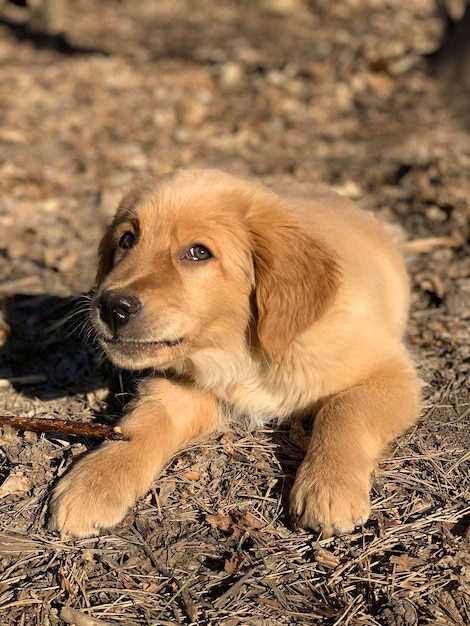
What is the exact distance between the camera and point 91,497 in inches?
115

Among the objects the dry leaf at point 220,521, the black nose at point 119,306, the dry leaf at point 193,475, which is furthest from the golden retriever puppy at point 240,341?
the dry leaf at point 220,521

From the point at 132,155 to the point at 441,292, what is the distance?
4.12 metres

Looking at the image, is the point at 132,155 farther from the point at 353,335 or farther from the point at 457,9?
the point at 457,9

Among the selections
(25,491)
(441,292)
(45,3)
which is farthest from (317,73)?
(25,491)

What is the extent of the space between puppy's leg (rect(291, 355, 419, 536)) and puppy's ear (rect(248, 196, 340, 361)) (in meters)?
0.40

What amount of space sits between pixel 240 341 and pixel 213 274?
383 mm

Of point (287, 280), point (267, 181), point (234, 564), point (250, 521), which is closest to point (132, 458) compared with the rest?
point (250, 521)

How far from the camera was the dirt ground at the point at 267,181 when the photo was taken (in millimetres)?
Result: 2623

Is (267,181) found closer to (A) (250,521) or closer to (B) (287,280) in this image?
(B) (287,280)

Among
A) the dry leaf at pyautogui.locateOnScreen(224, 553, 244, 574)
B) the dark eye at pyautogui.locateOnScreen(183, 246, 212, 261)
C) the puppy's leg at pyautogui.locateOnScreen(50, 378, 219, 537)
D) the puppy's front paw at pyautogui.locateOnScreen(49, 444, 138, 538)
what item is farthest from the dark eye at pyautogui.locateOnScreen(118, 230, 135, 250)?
the dry leaf at pyautogui.locateOnScreen(224, 553, 244, 574)

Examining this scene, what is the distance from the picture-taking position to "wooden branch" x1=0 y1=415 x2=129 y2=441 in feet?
10.3

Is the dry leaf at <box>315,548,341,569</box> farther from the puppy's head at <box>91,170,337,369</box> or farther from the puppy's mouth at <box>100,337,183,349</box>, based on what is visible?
the puppy's mouth at <box>100,337,183,349</box>

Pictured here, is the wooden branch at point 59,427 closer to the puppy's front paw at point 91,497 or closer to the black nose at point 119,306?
the puppy's front paw at point 91,497

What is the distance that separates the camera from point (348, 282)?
3506mm
